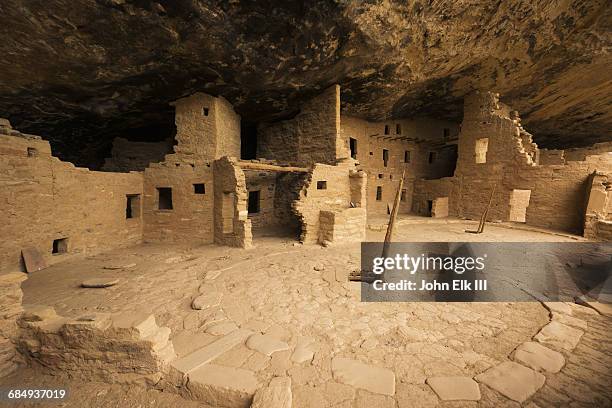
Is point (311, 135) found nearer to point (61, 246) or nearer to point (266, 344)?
point (61, 246)

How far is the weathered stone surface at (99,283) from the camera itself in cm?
529

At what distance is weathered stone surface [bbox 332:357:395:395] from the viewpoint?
264cm

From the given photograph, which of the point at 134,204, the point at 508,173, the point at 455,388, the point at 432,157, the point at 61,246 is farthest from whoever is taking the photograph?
the point at 432,157

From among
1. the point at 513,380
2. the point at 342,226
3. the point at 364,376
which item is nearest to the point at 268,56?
the point at 342,226

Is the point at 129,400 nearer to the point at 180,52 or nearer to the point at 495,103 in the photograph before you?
the point at 180,52

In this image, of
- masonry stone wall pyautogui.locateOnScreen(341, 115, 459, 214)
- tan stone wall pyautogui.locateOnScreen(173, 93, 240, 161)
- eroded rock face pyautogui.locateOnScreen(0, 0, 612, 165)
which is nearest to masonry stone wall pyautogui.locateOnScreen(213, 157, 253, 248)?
tan stone wall pyautogui.locateOnScreen(173, 93, 240, 161)

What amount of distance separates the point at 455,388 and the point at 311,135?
11.2 m

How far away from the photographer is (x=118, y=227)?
29.0 feet

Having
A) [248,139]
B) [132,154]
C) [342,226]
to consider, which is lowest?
[342,226]

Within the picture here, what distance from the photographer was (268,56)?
27.6 ft

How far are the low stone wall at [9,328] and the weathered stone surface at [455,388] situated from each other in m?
5.34

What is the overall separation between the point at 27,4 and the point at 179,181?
5.60m

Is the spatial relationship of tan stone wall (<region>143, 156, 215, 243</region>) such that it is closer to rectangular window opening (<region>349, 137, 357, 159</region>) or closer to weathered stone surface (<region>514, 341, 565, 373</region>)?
weathered stone surface (<region>514, 341, 565, 373</region>)

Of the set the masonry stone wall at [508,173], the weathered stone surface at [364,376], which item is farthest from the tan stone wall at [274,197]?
the masonry stone wall at [508,173]
